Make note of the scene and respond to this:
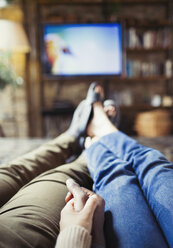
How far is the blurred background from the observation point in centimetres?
308

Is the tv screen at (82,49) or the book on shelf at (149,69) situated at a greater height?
the tv screen at (82,49)

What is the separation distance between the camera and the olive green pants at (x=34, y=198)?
34cm

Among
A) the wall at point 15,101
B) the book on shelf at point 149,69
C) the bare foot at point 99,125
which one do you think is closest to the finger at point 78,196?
the bare foot at point 99,125

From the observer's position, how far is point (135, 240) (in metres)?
0.36

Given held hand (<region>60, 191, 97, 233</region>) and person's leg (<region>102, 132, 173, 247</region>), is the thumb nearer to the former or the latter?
held hand (<region>60, 191, 97, 233</region>)

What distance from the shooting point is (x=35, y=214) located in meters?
0.39

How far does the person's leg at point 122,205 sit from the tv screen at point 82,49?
263 cm

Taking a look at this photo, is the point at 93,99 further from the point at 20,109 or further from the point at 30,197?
the point at 20,109

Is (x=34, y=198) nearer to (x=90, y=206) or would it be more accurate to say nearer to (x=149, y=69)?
(x=90, y=206)

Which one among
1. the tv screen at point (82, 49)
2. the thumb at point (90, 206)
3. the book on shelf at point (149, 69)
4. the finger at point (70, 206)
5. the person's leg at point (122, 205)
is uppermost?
the tv screen at point (82, 49)

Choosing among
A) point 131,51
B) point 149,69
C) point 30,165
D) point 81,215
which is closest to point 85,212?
point 81,215

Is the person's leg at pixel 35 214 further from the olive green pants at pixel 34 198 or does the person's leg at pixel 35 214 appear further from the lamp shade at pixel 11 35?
the lamp shade at pixel 11 35

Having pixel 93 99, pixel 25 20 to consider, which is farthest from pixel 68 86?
pixel 93 99

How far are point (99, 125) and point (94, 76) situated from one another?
2.24m
